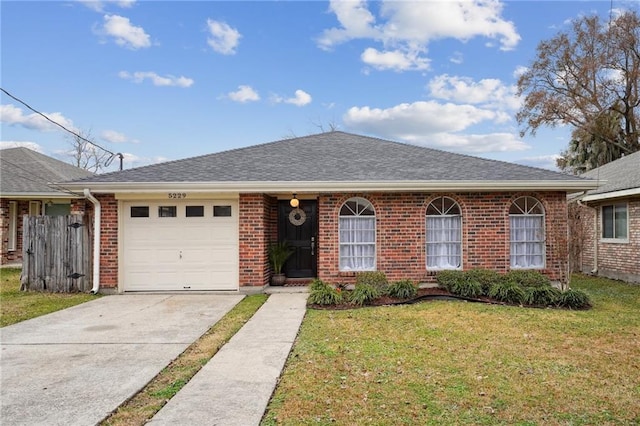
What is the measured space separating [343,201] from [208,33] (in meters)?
8.28

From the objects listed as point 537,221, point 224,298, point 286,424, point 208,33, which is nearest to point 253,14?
point 208,33

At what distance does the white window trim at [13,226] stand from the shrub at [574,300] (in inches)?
706

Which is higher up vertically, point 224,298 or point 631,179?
point 631,179

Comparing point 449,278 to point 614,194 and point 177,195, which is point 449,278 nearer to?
point 614,194

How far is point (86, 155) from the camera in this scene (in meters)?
33.2

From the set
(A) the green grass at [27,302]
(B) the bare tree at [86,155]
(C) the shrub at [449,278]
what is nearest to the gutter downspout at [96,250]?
(A) the green grass at [27,302]

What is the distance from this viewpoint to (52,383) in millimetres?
4031

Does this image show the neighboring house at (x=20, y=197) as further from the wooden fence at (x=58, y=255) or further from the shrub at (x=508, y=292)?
the shrub at (x=508, y=292)

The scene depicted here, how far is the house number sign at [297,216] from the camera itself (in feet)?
35.5

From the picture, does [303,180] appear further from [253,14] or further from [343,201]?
[253,14]

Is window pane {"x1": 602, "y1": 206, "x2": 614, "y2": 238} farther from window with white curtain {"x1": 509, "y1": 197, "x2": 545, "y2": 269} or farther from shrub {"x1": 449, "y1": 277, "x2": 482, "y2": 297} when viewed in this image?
shrub {"x1": 449, "y1": 277, "x2": 482, "y2": 297}

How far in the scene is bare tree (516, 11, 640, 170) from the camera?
84.0ft

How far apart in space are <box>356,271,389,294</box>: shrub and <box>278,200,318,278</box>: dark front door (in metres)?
2.11

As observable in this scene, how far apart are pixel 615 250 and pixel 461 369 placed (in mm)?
10772
